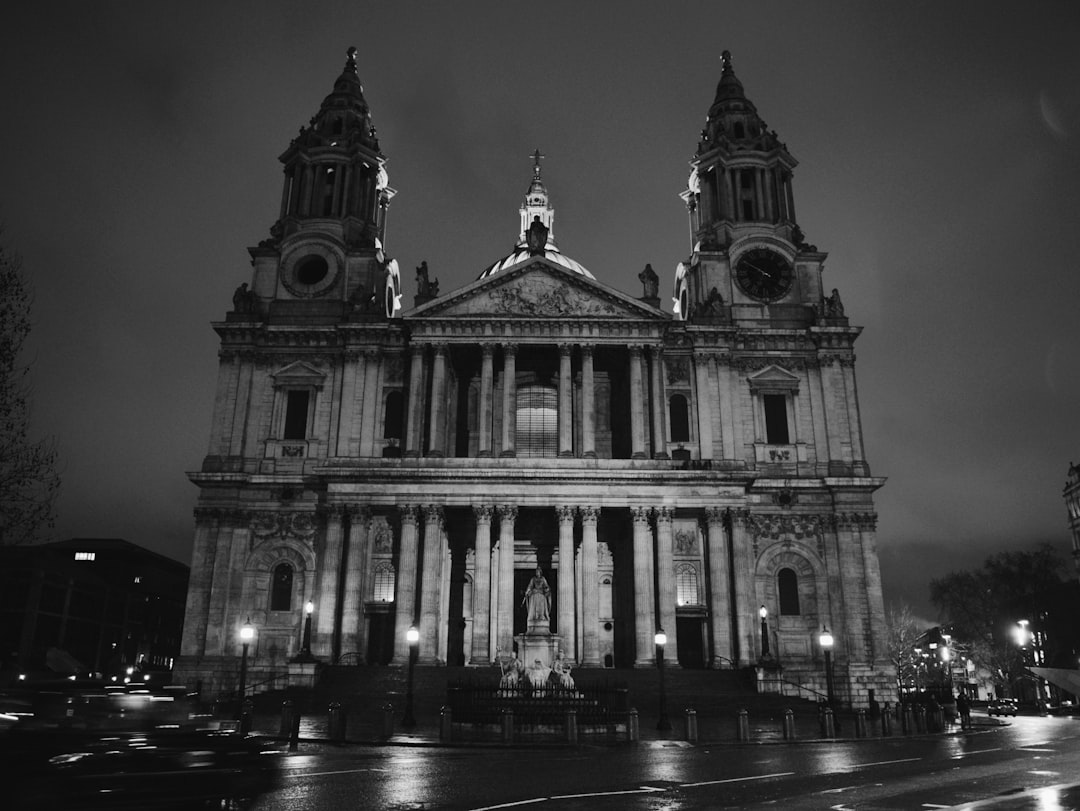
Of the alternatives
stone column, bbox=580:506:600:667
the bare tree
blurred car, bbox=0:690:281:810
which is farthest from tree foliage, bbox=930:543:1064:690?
blurred car, bbox=0:690:281:810

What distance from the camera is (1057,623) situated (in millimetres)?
82125

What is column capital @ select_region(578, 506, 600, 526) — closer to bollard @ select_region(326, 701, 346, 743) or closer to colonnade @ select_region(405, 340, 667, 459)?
colonnade @ select_region(405, 340, 667, 459)

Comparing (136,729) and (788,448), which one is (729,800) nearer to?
(136,729)

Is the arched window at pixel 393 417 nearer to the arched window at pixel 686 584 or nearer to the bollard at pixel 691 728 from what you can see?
the arched window at pixel 686 584

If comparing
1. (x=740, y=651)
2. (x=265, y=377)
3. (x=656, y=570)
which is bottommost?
(x=740, y=651)

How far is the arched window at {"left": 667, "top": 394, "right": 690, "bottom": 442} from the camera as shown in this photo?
4462 cm

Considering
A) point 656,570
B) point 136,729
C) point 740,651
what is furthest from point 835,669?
point 136,729

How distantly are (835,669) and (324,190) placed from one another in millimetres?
38144

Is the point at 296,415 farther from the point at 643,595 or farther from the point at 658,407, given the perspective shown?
the point at 643,595

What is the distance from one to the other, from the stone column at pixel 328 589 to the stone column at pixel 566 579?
10.3 m

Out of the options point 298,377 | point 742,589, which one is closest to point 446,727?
point 742,589

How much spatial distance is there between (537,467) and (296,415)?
1389cm

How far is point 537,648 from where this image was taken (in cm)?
2962

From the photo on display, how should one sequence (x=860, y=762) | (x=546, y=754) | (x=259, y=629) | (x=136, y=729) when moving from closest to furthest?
(x=136, y=729), (x=860, y=762), (x=546, y=754), (x=259, y=629)
